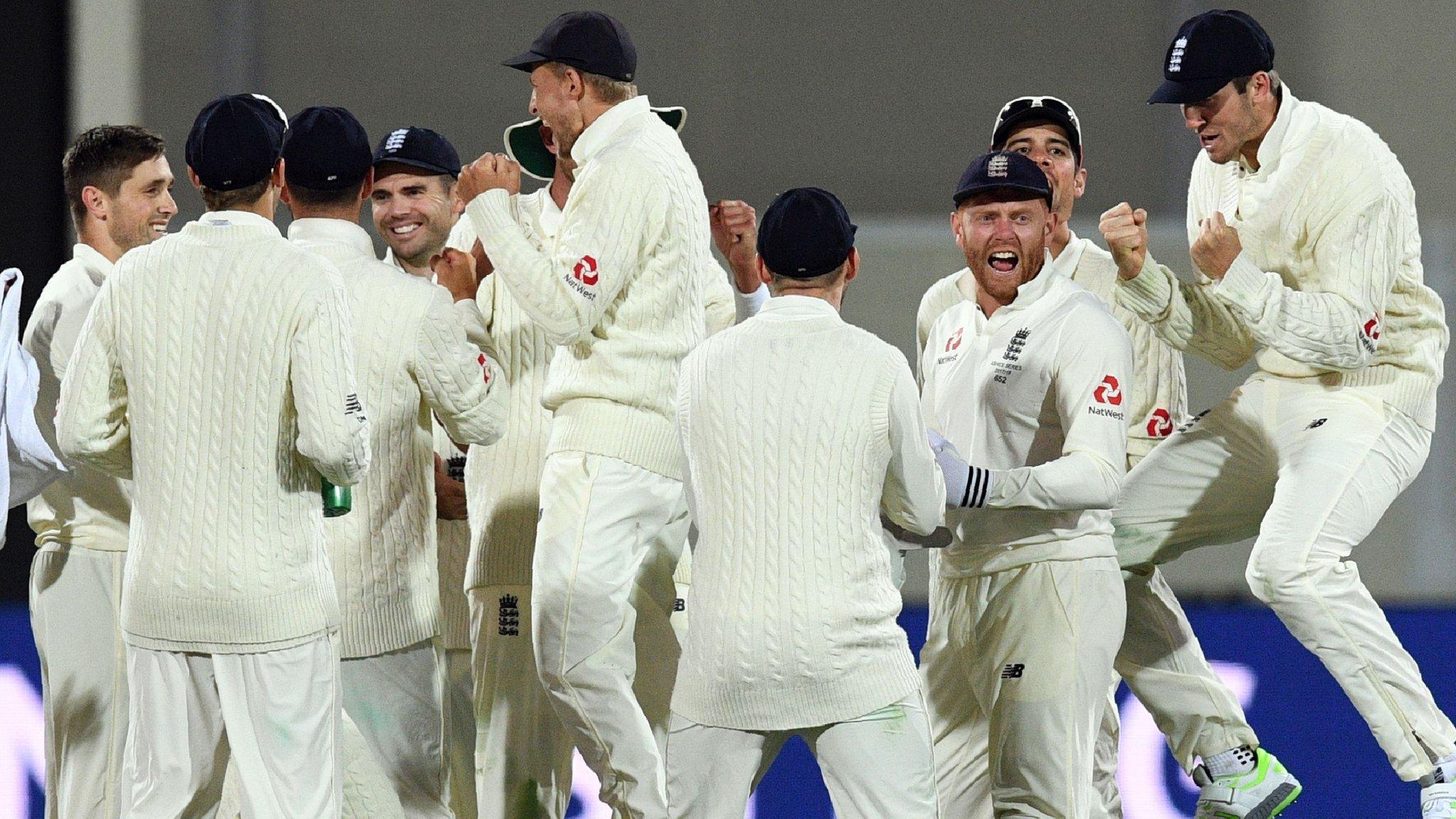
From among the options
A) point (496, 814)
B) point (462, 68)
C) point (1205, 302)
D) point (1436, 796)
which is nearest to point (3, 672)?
point (496, 814)

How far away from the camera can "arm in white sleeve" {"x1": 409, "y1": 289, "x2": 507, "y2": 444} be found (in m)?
4.18

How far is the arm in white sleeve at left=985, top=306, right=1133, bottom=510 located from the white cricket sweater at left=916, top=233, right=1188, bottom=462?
→ 0.51m

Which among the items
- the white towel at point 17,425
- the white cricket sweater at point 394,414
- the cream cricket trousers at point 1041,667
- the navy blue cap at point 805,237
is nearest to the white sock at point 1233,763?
the cream cricket trousers at point 1041,667

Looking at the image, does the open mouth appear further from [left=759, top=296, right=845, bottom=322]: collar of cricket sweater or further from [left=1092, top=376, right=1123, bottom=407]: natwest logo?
[left=759, top=296, right=845, bottom=322]: collar of cricket sweater

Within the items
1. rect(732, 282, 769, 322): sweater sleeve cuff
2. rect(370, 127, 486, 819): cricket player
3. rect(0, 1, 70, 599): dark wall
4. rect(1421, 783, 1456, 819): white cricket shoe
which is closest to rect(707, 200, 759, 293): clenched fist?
rect(732, 282, 769, 322): sweater sleeve cuff

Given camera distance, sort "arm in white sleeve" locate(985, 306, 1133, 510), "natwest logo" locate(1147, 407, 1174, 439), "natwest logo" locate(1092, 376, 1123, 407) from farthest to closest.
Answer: "natwest logo" locate(1147, 407, 1174, 439), "natwest logo" locate(1092, 376, 1123, 407), "arm in white sleeve" locate(985, 306, 1133, 510)

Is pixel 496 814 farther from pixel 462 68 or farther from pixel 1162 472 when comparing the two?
pixel 462 68

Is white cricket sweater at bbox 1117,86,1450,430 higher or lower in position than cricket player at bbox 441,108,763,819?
higher

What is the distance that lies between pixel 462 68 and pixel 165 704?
17.0 ft

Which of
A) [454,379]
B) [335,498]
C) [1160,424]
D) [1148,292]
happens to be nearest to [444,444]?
[454,379]

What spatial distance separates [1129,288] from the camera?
14.9 feet

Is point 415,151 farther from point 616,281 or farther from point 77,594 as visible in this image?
point 77,594

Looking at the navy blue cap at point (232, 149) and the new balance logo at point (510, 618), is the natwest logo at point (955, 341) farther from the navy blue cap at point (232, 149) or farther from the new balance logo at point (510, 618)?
the navy blue cap at point (232, 149)

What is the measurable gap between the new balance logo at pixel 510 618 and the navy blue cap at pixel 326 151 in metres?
1.10
